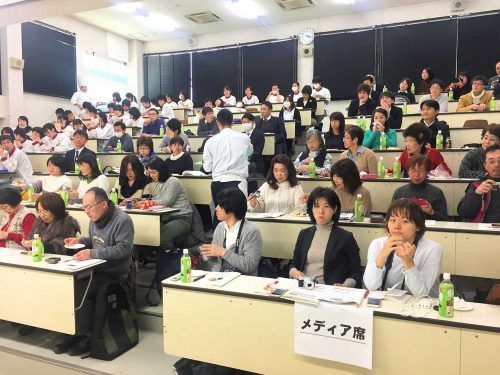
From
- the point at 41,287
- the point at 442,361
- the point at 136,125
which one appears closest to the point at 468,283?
the point at 442,361

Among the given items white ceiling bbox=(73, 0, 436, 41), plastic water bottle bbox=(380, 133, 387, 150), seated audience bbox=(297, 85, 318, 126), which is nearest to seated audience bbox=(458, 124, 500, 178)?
plastic water bottle bbox=(380, 133, 387, 150)

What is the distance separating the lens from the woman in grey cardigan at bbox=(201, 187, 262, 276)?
2.73m

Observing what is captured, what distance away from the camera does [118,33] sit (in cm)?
1216

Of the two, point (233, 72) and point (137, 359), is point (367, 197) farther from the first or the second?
point (233, 72)

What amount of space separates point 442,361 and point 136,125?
792 centimetres

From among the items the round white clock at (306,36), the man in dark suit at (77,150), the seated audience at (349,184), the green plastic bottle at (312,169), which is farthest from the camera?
the round white clock at (306,36)

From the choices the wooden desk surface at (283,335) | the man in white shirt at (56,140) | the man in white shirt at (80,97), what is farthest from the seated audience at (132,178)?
the man in white shirt at (80,97)

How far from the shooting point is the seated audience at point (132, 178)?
13.8 feet

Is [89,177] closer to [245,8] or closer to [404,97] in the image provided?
[404,97]

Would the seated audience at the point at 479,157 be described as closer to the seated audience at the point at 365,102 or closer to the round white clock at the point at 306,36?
the seated audience at the point at 365,102

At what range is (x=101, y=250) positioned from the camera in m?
2.93

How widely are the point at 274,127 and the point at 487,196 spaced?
12.7ft

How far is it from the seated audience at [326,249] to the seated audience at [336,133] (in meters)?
2.41

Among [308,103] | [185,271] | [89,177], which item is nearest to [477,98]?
[308,103]
